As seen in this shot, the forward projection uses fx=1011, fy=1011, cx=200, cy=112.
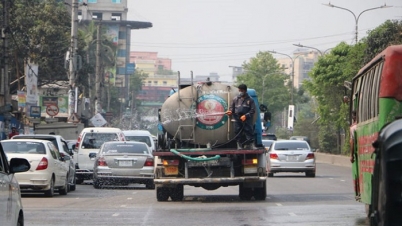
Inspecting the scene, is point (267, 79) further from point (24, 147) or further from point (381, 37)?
point (24, 147)

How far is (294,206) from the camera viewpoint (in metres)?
22.8

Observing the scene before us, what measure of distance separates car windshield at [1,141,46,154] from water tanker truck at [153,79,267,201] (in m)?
4.35

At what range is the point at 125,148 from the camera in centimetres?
3222

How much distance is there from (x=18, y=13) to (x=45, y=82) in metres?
8.86

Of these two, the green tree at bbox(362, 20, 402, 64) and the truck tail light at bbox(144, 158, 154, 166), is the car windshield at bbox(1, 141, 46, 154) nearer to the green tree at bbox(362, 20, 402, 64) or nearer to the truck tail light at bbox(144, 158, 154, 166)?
the truck tail light at bbox(144, 158, 154, 166)

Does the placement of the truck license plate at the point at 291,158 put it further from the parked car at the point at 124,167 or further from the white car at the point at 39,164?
the white car at the point at 39,164

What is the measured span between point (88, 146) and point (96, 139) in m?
0.58

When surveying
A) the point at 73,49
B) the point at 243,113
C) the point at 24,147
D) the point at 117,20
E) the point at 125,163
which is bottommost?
the point at 125,163

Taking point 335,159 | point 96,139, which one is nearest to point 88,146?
point 96,139

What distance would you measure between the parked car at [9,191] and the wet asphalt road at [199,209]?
5817mm

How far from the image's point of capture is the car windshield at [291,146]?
41.1 m

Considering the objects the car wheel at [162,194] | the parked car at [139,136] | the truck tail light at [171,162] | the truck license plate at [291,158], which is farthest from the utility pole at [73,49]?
the truck tail light at [171,162]

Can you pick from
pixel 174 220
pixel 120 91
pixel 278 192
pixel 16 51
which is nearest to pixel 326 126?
pixel 16 51

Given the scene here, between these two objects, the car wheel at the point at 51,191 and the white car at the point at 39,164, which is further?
the car wheel at the point at 51,191
